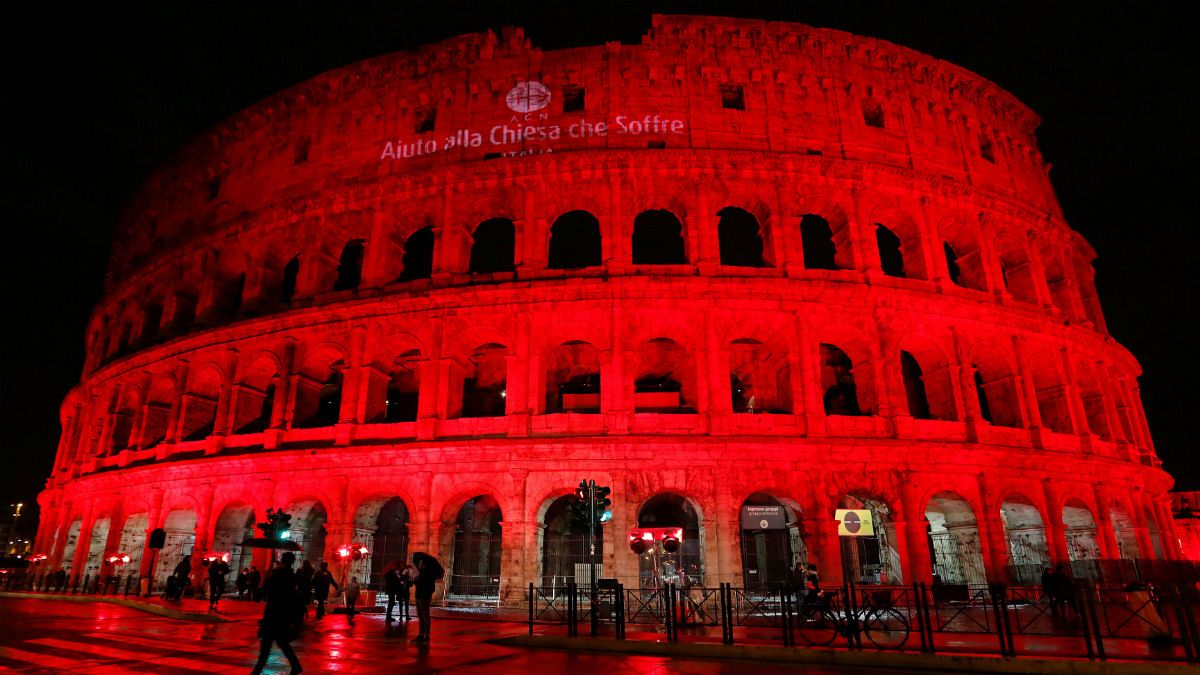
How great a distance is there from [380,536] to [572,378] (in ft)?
31.0

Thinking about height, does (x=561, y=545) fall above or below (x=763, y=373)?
below

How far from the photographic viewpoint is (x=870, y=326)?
71.1 feet

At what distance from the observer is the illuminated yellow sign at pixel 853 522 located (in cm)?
1903

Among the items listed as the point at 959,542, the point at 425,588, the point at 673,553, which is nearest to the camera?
the point at 425,588

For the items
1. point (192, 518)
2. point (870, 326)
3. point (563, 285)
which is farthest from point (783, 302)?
point (192, 518)

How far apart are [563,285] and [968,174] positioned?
659 inches

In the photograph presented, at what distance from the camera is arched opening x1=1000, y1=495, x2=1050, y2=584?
21422mm

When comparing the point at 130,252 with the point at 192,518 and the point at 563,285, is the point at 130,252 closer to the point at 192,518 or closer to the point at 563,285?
the point at 192,518

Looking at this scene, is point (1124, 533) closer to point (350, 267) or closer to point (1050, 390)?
point (1050, 390)

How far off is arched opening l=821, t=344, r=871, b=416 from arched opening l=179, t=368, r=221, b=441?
75.2ft

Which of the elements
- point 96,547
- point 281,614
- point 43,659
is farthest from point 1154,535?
point 96,547

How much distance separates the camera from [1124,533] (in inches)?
931

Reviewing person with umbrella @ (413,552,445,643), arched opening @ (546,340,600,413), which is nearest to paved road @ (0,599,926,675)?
person with umbrella @ (413,552,445,643)

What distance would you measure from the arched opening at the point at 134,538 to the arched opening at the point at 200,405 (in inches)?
169
